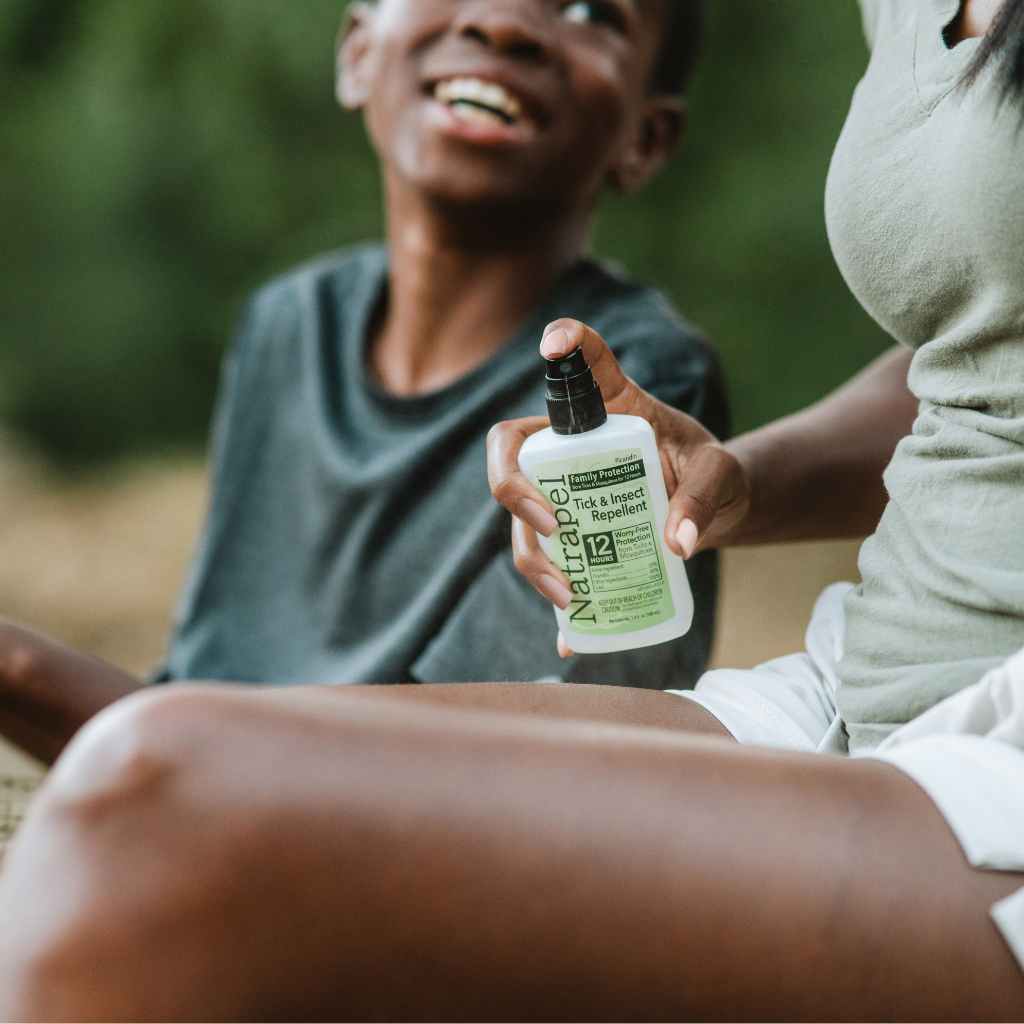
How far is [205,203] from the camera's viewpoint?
3633 mm

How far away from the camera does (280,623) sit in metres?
1.62

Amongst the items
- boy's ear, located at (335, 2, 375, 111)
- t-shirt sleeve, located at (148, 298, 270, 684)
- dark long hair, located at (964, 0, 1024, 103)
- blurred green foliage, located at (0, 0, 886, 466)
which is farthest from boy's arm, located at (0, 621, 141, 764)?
blurred green foliage, located at (0, 0, 886, 466)

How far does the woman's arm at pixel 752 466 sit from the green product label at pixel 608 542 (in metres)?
0.01

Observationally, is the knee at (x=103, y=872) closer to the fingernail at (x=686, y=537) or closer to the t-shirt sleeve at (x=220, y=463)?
the fingernail at (x=686, y=537)

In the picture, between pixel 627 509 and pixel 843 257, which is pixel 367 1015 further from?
pixel 843 257

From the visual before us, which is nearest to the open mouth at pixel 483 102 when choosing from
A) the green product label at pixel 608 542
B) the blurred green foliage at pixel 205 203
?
the green product label at pixel 608 542

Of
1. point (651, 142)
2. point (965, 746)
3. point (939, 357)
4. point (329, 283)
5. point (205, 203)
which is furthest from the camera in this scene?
point (205, 203)

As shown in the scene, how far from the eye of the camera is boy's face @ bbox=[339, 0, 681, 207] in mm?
1492

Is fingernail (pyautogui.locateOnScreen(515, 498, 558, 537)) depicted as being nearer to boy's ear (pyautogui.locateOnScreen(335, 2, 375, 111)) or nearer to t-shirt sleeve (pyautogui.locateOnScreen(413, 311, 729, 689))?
t-shirt sleeve (pyautogui.locateOnScreen(413, 311, 729, 689))

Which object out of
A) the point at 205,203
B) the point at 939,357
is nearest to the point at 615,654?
the point at 939,357

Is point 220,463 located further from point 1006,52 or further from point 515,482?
point 1006,52

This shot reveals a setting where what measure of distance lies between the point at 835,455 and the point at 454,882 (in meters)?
0.71

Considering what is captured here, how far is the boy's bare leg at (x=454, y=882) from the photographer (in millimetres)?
558

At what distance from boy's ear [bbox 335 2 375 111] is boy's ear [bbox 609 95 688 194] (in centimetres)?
32
